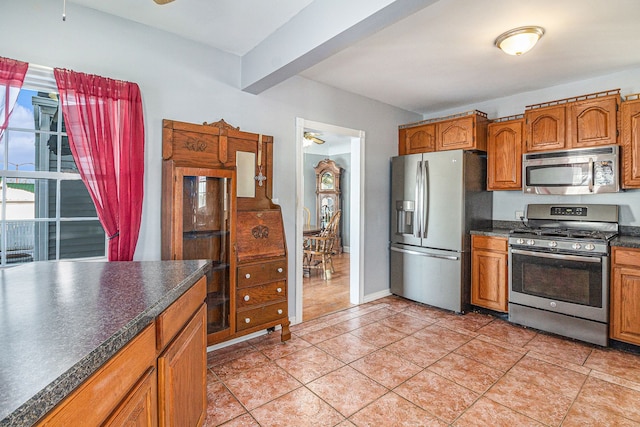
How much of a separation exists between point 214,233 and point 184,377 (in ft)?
4.56

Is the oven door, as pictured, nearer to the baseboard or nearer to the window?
the baseboard

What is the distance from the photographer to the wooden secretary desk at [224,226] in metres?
2.48

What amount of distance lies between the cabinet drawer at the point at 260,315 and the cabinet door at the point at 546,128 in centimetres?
316

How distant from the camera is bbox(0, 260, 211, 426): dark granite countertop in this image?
2.15ft

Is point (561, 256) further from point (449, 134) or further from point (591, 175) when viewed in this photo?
point (449, 134)

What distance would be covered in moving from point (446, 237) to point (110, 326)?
139 inches

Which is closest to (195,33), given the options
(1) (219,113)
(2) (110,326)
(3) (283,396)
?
(1) (219,113)

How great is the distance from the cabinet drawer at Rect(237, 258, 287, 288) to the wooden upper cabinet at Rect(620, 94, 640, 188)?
328 cm

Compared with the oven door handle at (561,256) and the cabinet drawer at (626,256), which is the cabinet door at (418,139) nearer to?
the oven door handle at (561,256)

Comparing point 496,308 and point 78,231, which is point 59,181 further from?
point 496,308

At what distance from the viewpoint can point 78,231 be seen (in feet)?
7.73

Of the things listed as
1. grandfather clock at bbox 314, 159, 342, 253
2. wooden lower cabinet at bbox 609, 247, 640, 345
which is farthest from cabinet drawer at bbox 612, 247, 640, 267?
grandfather clock at bbox 314, 159, 342, 253

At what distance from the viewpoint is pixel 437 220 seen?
3.87 meters

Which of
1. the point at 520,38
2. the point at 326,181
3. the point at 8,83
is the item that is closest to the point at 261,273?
the point at 8,83
